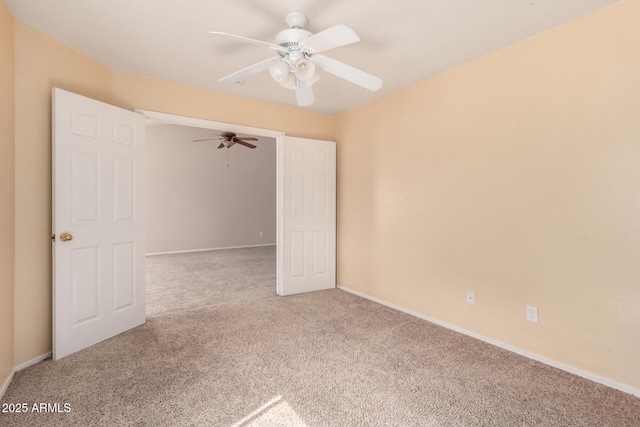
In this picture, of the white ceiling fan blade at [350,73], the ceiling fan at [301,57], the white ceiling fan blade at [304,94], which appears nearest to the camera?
the ceiling fan at [301,57]

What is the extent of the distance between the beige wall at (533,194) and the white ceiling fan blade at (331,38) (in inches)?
60.4

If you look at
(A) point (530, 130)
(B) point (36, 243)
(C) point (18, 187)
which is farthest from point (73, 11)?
(A) point (530, 130)

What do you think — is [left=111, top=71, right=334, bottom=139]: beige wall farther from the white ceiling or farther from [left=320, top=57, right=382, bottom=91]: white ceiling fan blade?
[left=320, top=57, right=382, bottom=91]: white ceiling fan blade

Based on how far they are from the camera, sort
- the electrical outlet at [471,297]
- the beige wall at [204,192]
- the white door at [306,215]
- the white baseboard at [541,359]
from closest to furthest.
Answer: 1. the white baseboard at [541,359]
2. the electrical outlet at [471,297]
3. the white door at [306,215]
4. the beige wall at [204,192]

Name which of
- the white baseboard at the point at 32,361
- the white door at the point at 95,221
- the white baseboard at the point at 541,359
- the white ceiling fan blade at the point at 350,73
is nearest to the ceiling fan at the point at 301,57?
the white ceiling fan blade at the point at 350,73

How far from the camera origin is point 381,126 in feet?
11.8

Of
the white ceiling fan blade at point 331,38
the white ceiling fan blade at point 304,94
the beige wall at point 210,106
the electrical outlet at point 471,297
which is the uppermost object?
the beige wall at point 210,106

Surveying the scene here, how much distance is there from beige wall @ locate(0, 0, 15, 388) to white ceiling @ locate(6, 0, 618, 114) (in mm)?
233

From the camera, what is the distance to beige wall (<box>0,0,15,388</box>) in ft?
6.23

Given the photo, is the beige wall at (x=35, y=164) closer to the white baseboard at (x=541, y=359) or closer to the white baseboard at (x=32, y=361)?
the white baseboard at (x=32, y=361)

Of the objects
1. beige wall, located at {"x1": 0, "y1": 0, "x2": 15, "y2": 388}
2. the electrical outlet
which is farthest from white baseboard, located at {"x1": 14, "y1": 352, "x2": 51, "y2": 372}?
the electrical outlet

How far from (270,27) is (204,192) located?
6.13 m

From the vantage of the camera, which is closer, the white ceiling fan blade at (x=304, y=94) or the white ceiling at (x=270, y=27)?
the white ceiling at (x=270, y=27)

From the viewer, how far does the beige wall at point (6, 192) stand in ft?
6.23
